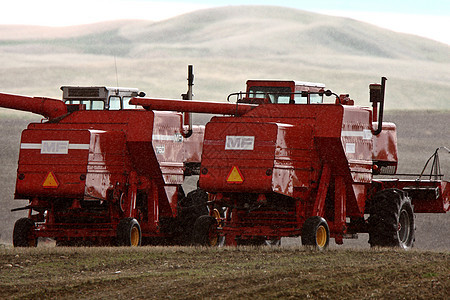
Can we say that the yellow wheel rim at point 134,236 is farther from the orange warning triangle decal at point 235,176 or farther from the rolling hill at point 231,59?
the rolling hill at point 231,59

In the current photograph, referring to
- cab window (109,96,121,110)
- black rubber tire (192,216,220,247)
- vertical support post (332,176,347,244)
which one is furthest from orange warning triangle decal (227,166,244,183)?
cab window (109,96,121,110)

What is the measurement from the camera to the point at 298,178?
65.2ft

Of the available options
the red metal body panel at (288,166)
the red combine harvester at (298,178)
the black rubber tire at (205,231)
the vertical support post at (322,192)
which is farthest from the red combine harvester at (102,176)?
the vertical support post at (322,192)

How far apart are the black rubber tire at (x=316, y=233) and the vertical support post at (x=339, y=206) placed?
3.07 feet

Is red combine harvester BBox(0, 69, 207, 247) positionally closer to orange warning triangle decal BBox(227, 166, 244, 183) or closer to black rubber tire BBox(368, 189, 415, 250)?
orange warning triangle decal BBox(227, 166, 244, 183)

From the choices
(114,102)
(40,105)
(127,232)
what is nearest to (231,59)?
(114,102)

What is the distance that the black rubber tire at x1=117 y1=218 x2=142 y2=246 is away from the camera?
68.7 ft

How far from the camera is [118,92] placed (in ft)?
85.3

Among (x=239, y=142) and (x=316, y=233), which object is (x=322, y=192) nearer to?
(x=316, y=233)

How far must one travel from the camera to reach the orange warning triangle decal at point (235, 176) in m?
19.5

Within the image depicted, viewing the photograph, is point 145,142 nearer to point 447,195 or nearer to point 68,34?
point 447,195

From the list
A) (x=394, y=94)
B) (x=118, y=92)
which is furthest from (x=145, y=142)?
(x=394, y=94)

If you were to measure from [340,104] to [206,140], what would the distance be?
267 cm

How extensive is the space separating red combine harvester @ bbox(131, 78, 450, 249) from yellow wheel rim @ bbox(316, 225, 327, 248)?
23mm
